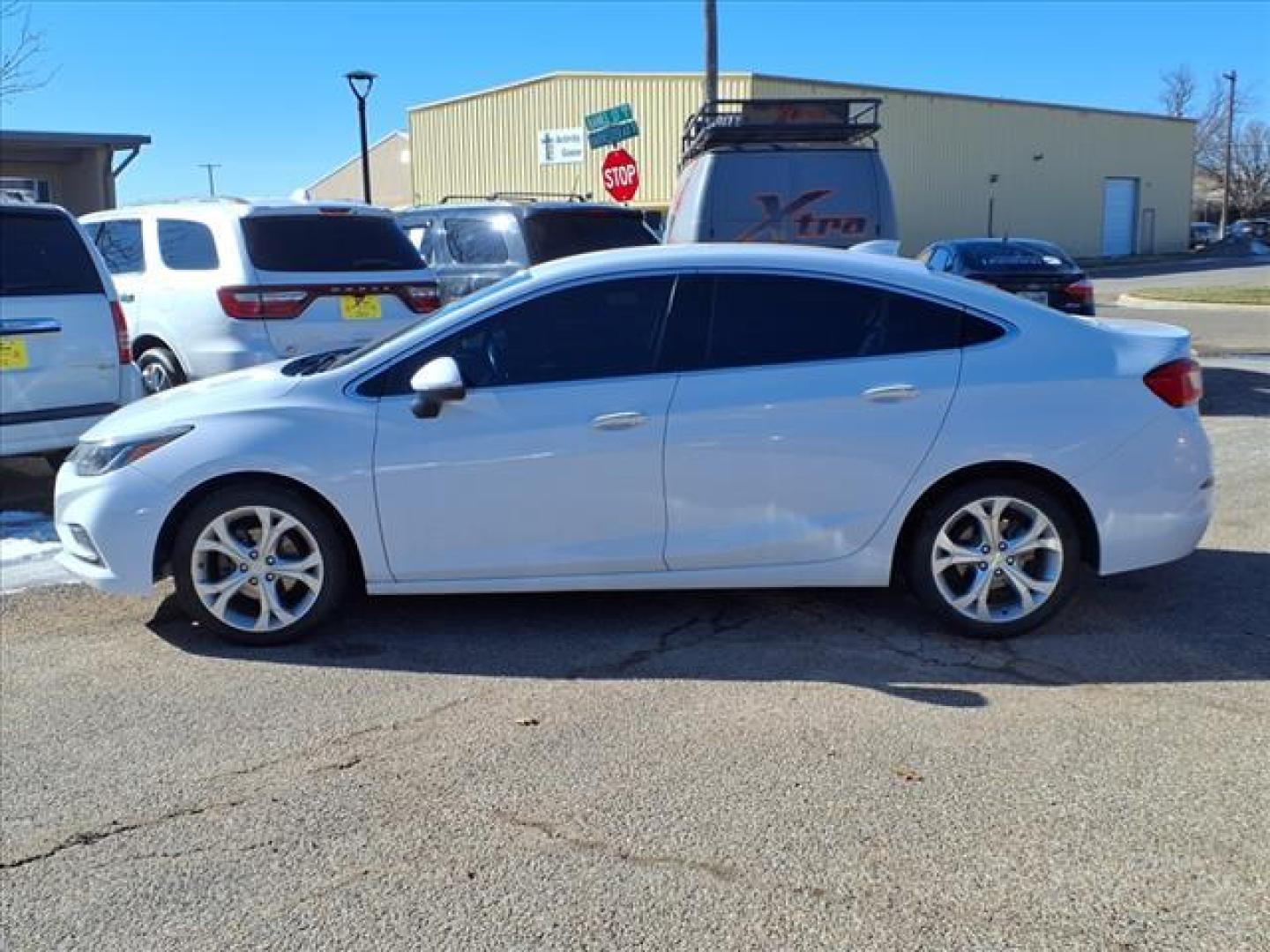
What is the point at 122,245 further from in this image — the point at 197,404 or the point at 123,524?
the point at 123,524

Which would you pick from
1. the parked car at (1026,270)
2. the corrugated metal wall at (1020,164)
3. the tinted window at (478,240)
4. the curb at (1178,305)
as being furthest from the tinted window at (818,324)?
the corrugated metal wall at (1020,164)

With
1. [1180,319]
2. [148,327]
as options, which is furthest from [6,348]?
[1180,319]

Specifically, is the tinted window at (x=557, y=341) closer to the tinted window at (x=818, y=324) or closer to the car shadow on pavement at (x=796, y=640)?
the tinted window at (x=818, y=324)

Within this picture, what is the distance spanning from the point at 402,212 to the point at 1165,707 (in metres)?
9.90

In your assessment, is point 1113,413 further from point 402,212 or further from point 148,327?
point 402,212

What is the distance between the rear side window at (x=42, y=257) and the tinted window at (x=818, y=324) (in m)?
4.28

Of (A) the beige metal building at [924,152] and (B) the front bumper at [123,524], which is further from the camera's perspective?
Answer: (A) the beige metal building at [924,152]

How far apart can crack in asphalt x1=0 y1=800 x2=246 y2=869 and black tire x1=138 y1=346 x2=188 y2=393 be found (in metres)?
5.63

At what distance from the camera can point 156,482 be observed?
15.2 ft

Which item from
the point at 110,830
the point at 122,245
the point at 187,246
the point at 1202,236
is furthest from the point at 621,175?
the point at 1202,236

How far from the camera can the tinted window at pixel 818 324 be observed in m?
4.65

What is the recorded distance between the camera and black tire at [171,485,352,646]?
4656mm

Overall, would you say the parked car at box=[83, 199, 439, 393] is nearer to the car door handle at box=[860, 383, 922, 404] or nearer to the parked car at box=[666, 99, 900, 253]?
the parked car at box=[666, 99, 900, 253]

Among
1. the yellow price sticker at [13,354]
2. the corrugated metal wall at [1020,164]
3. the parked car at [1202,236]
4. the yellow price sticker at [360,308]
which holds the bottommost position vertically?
the yellow price sticker at [13,354]
